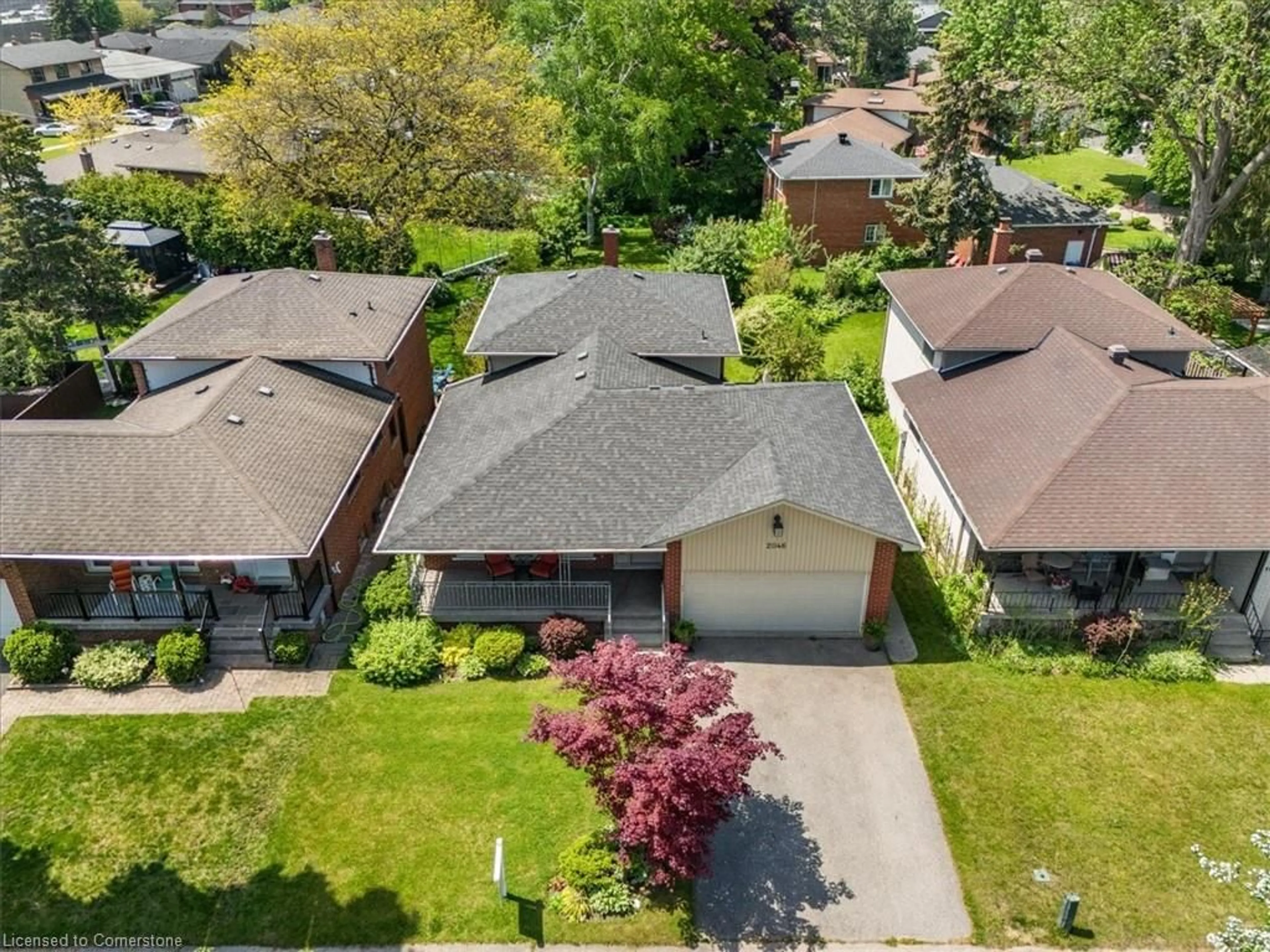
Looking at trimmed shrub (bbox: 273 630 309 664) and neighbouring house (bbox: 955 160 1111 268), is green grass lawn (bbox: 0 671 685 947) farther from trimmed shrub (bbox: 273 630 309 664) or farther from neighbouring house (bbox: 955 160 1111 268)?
neighbouring house (bbox: 955 160 1111 268)

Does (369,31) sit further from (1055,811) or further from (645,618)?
(1055,811)

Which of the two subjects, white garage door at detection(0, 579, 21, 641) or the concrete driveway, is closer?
the concrete driveway

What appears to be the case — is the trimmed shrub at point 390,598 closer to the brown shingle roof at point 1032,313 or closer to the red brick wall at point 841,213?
the brown shingle roof at point 1032,313

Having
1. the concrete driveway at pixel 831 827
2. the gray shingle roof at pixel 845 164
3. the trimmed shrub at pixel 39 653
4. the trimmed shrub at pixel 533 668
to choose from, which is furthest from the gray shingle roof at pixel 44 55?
the concrete driveway at pixel 831 827

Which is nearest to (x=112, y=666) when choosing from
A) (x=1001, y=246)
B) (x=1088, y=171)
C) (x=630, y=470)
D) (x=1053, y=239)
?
(x=630, y=470)

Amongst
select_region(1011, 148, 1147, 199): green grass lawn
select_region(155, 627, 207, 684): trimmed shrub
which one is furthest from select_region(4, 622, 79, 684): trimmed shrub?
select_region(1011, 148, 1147, 199): green grass lawn

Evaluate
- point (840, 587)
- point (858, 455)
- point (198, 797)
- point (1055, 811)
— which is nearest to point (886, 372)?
point (858, 455)

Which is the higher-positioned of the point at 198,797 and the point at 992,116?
the point at 992,116
